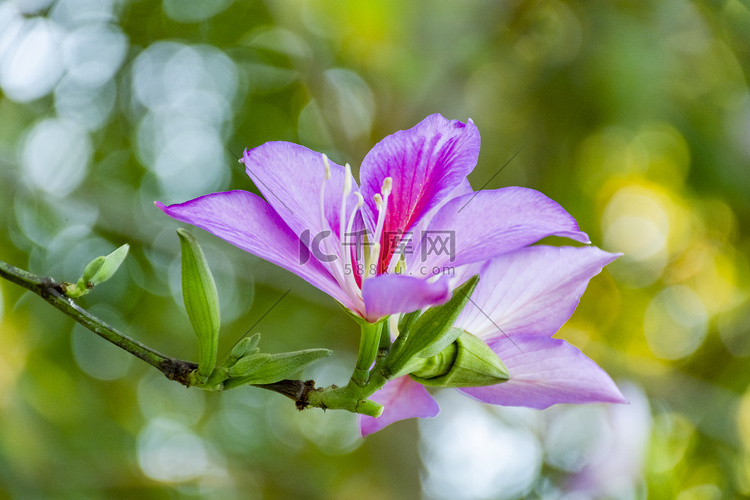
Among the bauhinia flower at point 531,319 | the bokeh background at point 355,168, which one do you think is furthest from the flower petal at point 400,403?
the bokeh background at point 355,168

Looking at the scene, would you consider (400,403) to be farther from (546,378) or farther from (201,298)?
(201,298)

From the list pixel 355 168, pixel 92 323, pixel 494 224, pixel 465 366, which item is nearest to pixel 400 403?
pixel 465 366

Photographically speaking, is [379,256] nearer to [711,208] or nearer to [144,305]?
[144,305]

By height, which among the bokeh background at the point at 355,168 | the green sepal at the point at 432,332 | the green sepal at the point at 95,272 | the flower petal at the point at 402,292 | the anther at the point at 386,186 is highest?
the anther at the point at 386,186

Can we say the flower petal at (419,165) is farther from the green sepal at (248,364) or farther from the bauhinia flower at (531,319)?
the green sepal at (248,364)

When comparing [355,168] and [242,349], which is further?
[355,168]

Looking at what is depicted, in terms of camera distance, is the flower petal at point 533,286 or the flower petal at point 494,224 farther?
the flower petal at point 533,286
